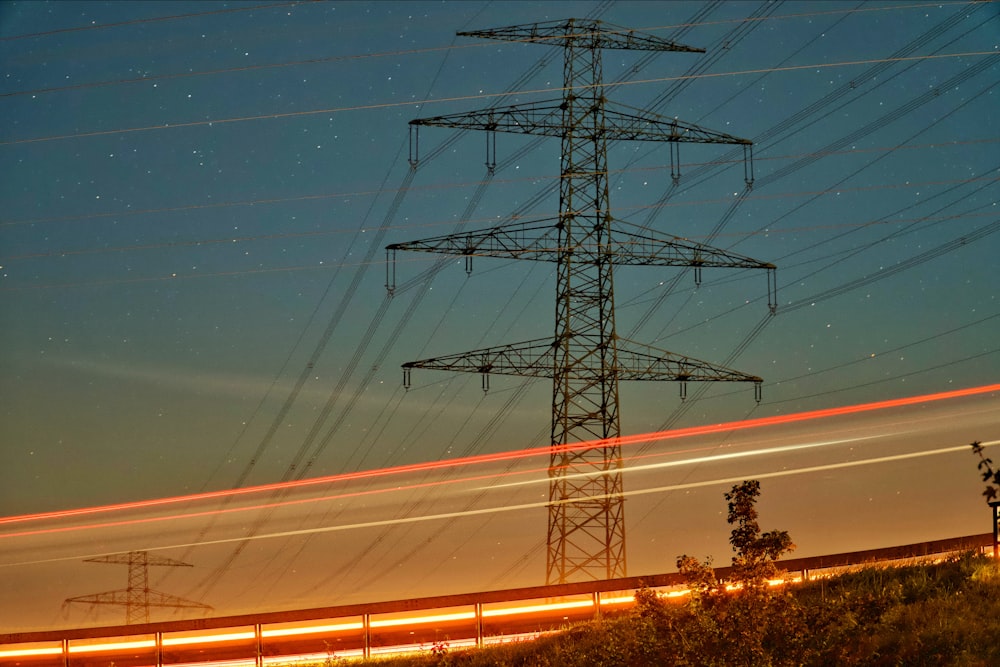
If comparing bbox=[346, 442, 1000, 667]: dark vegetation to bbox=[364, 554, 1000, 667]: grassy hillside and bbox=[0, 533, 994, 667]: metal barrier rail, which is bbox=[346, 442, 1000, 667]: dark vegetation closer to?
bbox=[364, 554, 1000, 667]: grassy hillside

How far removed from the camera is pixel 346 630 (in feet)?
82.0

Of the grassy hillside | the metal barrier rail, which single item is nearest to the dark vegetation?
the grassy hillside

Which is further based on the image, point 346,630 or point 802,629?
point 346,630

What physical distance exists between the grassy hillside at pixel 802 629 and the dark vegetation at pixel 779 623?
2cm

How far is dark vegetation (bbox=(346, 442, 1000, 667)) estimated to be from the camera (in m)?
20.4

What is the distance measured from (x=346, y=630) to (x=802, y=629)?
9.58m

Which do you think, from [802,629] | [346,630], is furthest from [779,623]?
[346,630]

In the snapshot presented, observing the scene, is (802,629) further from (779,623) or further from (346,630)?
(346,630)

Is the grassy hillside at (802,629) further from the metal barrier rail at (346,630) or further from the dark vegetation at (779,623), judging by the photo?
the metal barrier rail at (346,630)

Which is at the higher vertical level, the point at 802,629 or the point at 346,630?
the point at 346,630

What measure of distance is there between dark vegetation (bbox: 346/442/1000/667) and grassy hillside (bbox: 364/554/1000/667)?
0.07 feet

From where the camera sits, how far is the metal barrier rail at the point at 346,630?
24312 millimetres

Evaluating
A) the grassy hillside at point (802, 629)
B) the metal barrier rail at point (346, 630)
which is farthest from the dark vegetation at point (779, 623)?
the metal barrier rail at point (346, 630)

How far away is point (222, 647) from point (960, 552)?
15673 millimetres
